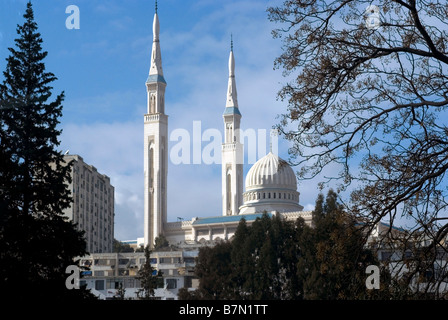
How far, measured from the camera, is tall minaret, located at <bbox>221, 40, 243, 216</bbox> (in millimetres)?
136375

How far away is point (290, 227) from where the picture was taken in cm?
7062

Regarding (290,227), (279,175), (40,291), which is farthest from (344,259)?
(279,175)

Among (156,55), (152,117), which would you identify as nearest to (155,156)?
(152,117)

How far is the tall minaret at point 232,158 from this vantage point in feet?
447

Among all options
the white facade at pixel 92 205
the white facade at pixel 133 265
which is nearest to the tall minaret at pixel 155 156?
the white facade at pixel 92 205

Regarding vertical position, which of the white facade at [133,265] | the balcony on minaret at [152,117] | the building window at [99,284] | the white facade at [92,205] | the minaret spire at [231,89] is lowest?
the building window at [99,284]

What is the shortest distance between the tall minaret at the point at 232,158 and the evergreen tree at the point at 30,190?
9328 cm

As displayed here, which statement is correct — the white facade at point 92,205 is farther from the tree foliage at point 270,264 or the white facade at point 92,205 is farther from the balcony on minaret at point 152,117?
the tree foliage at point 270,264

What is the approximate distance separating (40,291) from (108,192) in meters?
83.5

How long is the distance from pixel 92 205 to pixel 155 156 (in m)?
20.7

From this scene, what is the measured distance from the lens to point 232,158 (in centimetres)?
13800

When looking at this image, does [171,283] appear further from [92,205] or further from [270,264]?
[92,205]

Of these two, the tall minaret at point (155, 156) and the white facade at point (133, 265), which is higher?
the tall minaret at point (155, 156)
